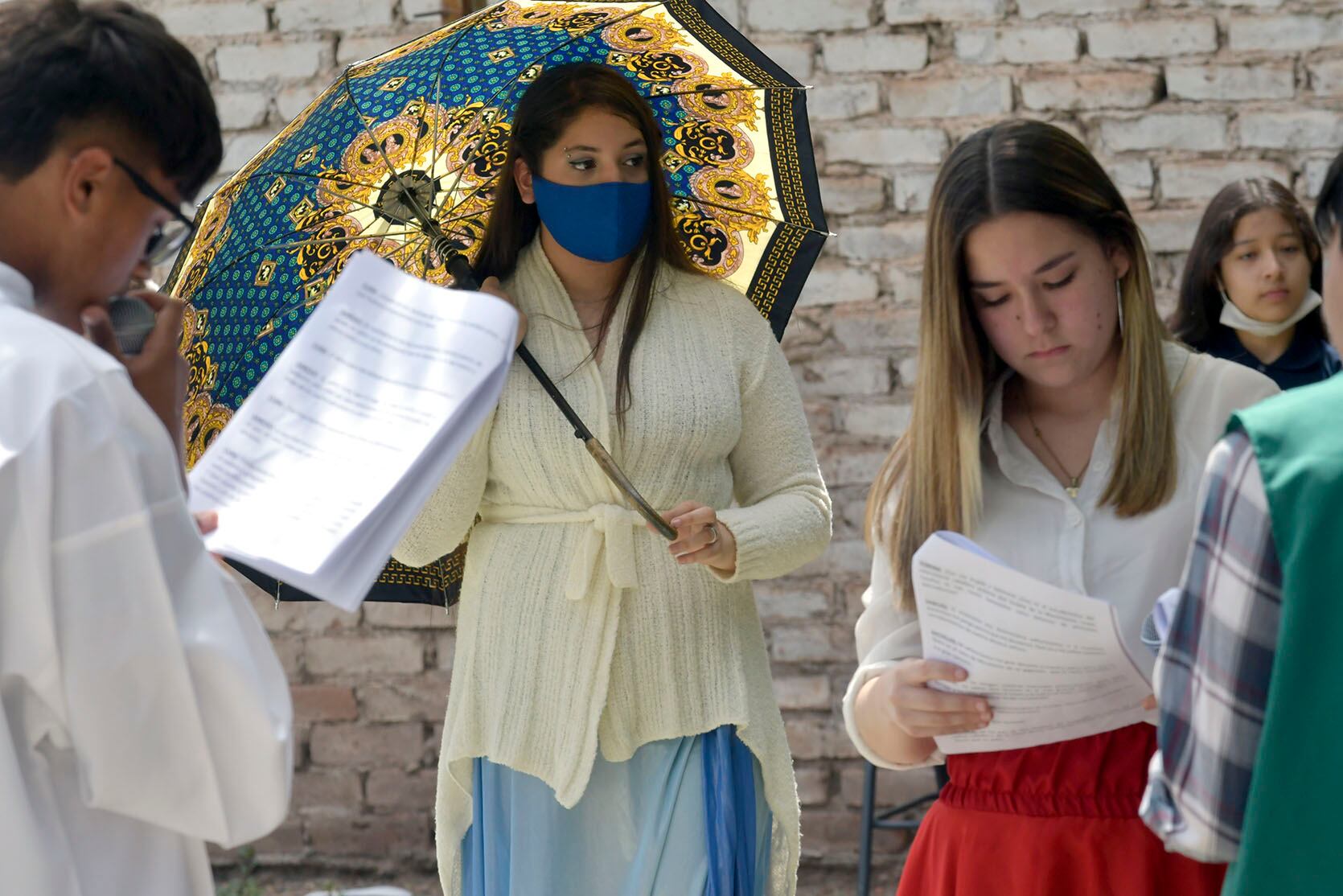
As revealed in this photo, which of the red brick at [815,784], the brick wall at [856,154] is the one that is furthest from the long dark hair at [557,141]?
the red brick at [815,784]

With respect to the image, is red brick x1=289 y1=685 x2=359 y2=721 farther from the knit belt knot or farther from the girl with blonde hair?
the girl with blonde hair

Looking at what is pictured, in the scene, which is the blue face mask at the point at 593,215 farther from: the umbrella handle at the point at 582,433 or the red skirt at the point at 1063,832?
the red skirt at the point at 1063,832

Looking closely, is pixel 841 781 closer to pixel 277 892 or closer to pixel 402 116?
pixel 277 892

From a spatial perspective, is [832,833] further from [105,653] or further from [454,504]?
[105,653]

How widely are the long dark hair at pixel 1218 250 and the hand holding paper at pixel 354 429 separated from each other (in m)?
2.69

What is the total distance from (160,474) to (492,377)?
0.43 m

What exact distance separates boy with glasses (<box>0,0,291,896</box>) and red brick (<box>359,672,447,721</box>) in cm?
315

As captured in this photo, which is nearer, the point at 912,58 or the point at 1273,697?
the point at 1273,697

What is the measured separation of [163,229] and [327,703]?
129 inches

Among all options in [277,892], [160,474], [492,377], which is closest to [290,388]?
[492,377]

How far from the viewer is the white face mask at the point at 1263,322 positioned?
3926 mm

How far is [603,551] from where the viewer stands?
259cm

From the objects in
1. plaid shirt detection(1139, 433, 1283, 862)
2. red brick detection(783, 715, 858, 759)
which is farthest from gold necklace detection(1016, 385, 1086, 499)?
red brick detection(783, 715, 858, 759)

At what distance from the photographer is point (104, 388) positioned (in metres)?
1.33
